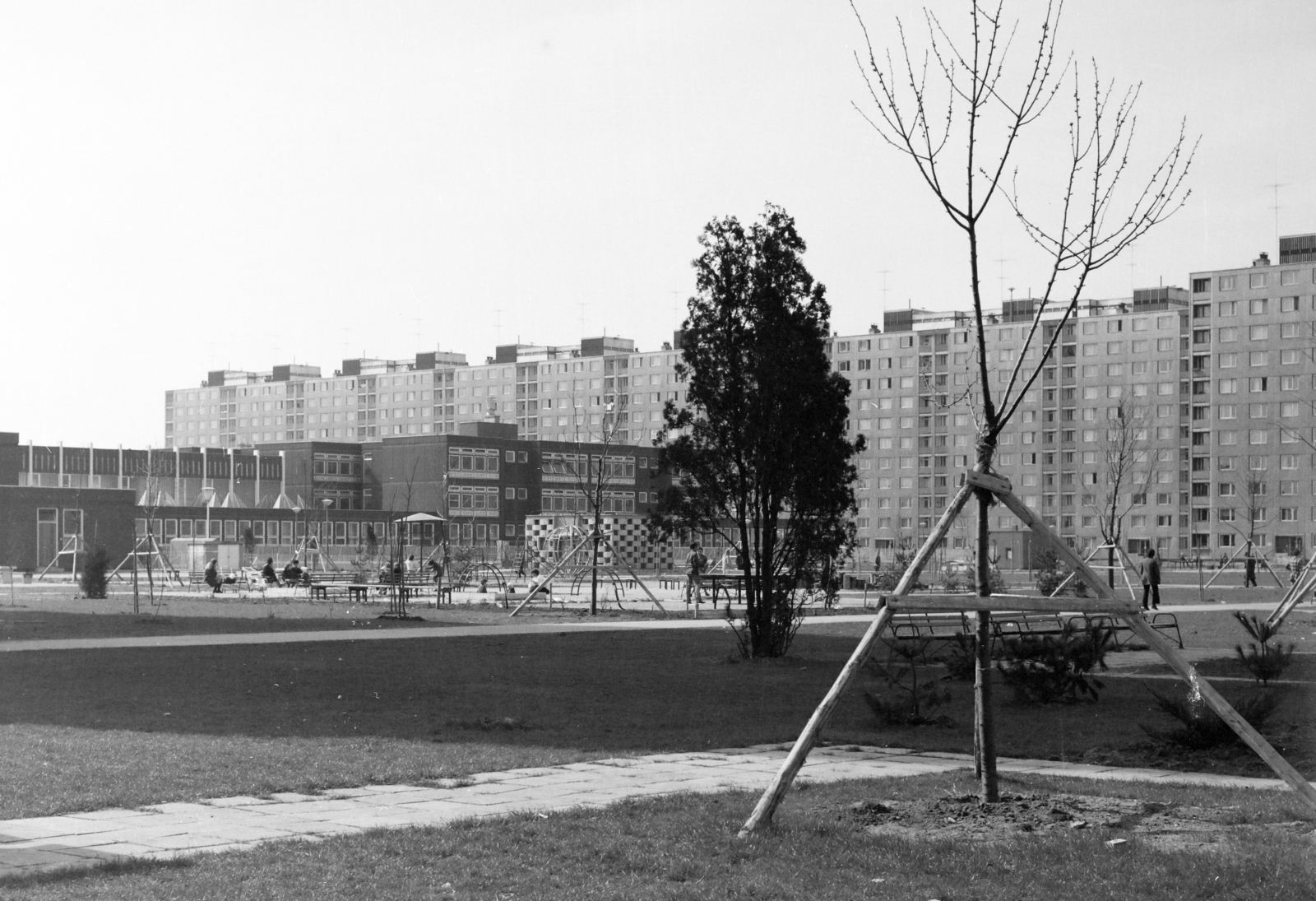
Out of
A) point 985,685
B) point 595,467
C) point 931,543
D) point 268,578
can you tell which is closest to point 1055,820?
point 985,685

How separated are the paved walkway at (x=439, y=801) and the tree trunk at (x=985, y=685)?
1.59 m

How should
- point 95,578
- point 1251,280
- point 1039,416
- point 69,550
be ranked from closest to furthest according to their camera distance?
point 95,578
point 69,550
point 1251,280
point 1039,416

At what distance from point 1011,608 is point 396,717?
713 cm

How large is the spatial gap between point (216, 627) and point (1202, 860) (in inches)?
942

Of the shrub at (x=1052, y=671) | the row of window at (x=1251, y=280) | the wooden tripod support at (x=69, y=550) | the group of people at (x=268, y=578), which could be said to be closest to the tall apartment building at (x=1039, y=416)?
the row of window at (x=1251, y=280)

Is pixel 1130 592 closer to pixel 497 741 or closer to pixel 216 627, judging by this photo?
pixel 216 627

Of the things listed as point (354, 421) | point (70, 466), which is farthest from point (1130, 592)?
point (354, 421)

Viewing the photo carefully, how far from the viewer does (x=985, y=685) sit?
8961 millimetres

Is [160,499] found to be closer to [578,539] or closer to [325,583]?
[578,539]

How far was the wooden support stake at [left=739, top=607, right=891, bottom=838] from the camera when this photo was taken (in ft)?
26.6

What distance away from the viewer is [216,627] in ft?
94.9

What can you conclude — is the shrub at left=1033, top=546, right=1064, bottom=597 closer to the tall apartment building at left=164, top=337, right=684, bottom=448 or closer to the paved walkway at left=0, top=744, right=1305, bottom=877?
the paved walkway at left=0, top=744, right=1305, bottom=877

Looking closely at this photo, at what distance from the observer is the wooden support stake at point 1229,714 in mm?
8117

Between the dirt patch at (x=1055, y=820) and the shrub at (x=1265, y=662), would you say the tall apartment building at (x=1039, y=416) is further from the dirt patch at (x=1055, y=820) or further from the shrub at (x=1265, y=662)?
the dirt patch at (x=1055, y=820)
